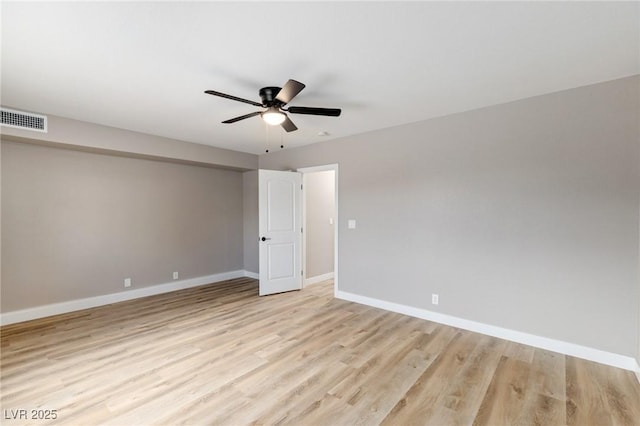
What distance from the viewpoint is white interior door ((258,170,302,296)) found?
4.74 meters

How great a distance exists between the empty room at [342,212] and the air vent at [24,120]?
2cm

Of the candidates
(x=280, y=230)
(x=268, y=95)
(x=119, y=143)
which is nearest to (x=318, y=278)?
(x=280, y=230)

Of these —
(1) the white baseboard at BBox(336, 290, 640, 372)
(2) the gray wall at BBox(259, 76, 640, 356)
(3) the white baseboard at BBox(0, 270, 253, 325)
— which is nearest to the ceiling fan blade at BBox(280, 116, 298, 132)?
(2) the gray wall at BBox(259, 76, 640, 356)

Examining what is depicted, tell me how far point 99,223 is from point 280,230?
8.91 feet

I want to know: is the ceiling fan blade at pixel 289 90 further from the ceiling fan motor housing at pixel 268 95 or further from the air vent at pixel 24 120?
the air vent at pixel 24 120

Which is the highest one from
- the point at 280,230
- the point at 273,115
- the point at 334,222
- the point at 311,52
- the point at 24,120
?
the point at 311,52

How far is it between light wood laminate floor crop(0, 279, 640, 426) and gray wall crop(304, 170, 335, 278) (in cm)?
186

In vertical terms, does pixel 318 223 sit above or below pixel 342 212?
below

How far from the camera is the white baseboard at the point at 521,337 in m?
2.54

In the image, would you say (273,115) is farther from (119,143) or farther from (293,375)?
(119,143)

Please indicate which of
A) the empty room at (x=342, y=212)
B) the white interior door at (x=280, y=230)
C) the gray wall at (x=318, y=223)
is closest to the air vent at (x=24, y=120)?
the empty room at (x=342, y=212)

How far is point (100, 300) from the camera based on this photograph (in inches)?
166

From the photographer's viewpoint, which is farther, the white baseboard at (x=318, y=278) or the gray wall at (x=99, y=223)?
the white baseboard at (x=318, y=278)

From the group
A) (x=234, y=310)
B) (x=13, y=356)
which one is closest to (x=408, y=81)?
(x=234, y=310)
